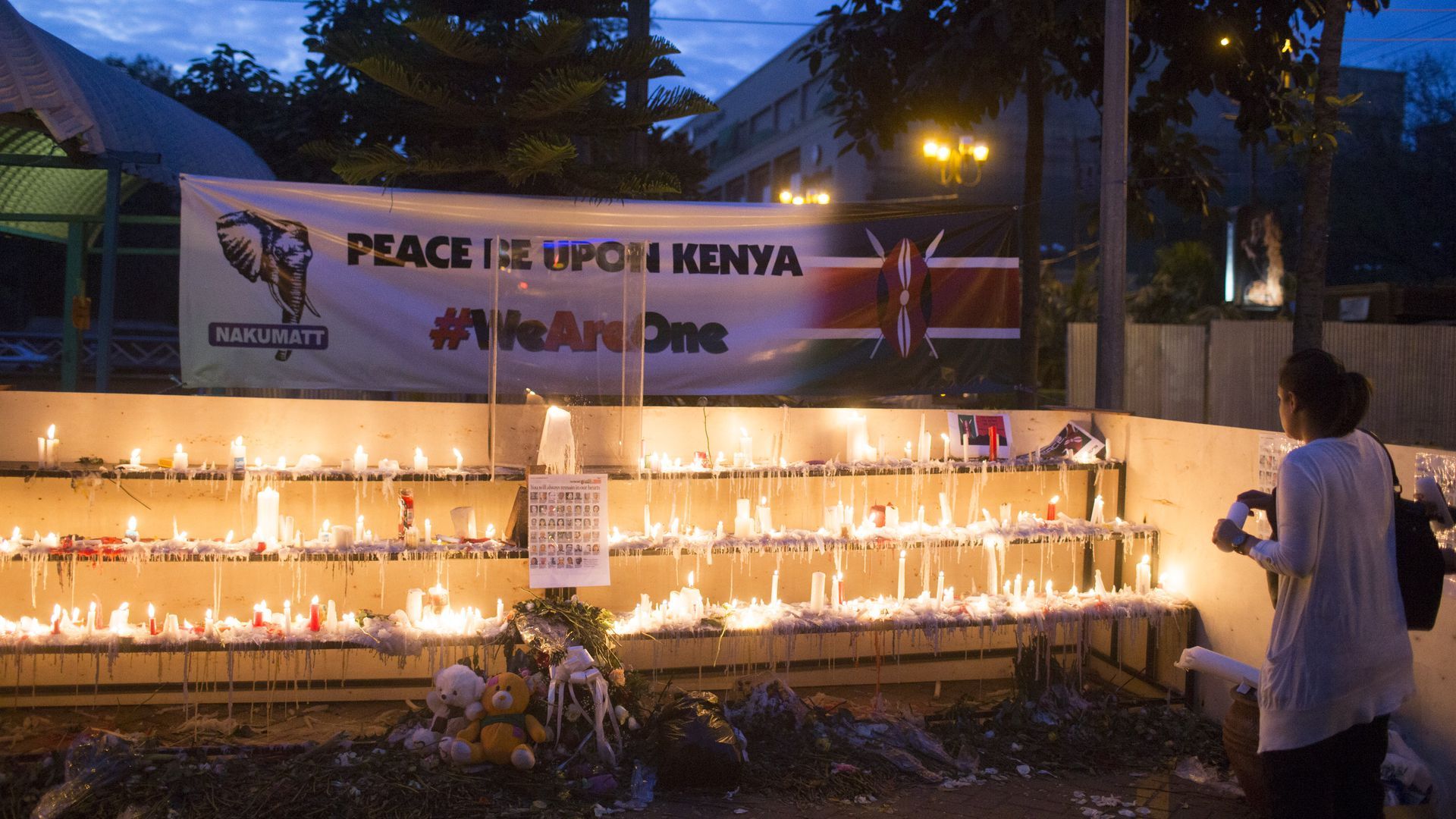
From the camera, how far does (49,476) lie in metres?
5.60

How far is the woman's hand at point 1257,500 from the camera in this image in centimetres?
368

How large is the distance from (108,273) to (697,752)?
5125 millimetres

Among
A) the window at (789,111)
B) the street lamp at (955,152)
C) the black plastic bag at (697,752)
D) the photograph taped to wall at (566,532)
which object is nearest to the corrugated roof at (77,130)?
the photograph taped to wall at (566,532)

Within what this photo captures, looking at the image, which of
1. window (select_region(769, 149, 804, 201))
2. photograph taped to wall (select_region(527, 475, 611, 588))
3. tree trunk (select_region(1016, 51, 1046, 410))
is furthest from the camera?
window (select_region(769, 149, 804, 201))

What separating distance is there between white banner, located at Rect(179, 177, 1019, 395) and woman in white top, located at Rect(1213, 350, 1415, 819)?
13.2 ft

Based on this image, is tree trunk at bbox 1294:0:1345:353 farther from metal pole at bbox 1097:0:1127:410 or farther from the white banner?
the white banner

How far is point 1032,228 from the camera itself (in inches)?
377

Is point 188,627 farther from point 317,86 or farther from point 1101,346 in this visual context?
point 317,86

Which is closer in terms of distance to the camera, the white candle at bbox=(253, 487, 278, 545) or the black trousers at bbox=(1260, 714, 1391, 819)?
the black trousers at bbox=(1260, 714, 1391, 819)

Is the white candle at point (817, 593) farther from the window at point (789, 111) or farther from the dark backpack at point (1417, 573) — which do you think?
the window at point (789, 111)

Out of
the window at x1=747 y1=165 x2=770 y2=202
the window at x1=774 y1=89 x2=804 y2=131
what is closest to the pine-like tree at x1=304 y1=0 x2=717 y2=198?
the window at x1=774 y1=89 x2=804 y2=131

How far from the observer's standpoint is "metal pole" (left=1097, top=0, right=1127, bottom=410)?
7113 mm

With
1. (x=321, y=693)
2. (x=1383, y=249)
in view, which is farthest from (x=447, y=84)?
(x=1383, y=249)

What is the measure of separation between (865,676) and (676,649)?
1.26 meters
